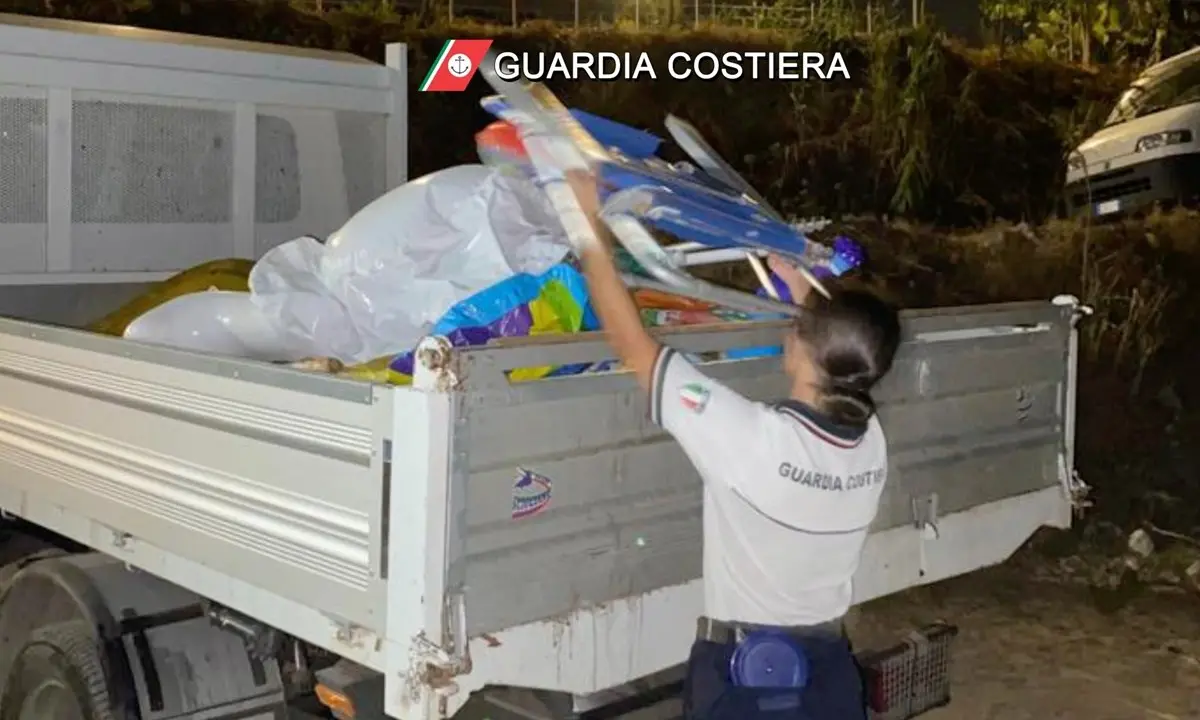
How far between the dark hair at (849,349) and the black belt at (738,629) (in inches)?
16.6

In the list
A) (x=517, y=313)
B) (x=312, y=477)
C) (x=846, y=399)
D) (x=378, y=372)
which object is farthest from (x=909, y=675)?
(x=312, y=477)

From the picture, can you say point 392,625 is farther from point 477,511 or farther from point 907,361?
point 907,361

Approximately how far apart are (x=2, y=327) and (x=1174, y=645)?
16.8ft

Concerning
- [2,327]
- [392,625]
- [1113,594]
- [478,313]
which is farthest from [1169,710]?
[2,327]

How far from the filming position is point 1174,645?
20.1 feet

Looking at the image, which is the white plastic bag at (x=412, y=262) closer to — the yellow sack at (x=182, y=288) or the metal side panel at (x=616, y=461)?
the metal side panel at (x=616, y=461)

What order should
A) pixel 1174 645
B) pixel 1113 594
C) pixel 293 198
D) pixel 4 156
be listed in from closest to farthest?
pixel 4 156, pixel 293 198, pixel 1174 645, pixel 1113 594

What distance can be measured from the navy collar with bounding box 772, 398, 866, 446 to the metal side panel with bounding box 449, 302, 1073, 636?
9.7 inches

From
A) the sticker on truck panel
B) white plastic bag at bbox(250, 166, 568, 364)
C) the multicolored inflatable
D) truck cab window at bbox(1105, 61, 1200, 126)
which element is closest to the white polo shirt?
the sticker on truck panel

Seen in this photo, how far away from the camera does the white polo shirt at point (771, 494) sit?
2502mm

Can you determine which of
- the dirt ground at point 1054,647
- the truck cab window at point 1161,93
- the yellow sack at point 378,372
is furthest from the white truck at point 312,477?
the truck cab window at point 1161,93

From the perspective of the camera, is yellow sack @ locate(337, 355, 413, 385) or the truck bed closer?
the truck bed

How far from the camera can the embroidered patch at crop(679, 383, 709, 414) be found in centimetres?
248

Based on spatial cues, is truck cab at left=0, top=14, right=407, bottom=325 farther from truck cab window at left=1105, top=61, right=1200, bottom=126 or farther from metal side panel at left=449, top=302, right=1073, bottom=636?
truck cab window at left=1105, top=61, right=1200, bottom=126
